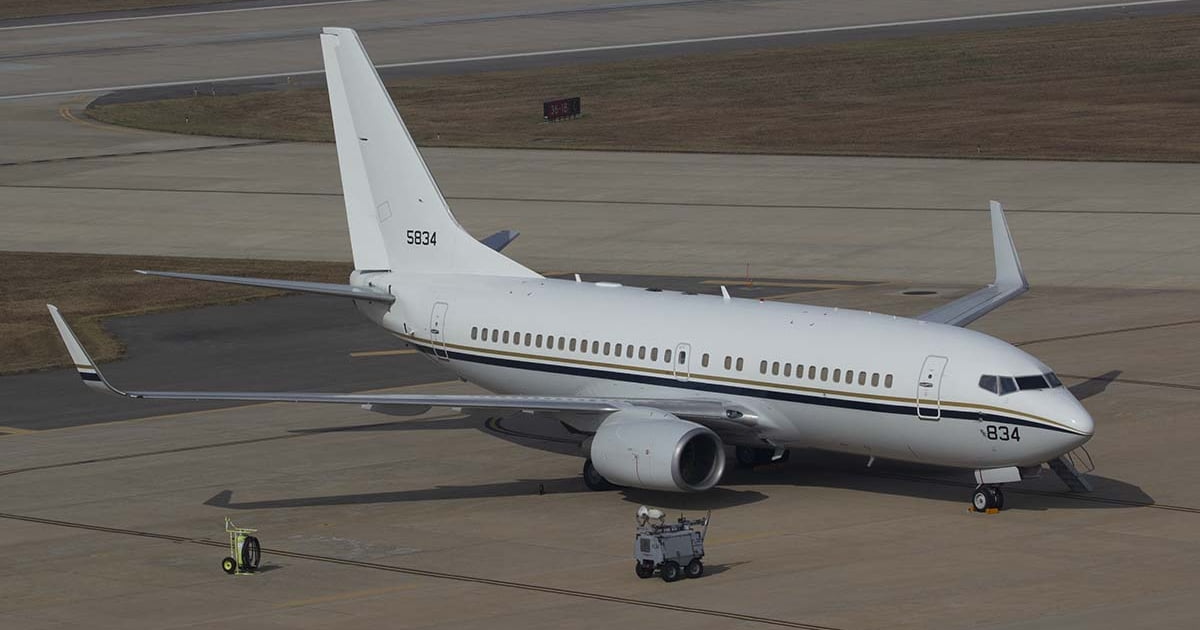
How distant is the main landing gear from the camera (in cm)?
4225

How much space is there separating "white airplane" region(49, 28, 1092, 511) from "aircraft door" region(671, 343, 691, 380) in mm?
45

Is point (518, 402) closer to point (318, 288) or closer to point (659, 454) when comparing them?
point (659, 454)

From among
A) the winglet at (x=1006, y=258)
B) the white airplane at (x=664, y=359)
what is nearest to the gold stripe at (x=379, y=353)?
the white airplane at (x=664, y=359)

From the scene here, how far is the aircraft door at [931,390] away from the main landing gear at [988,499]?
1995 millimetres

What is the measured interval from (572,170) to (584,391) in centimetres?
5156

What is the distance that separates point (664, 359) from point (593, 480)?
332 cm

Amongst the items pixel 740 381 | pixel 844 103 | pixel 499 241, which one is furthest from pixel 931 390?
pixel 844 103

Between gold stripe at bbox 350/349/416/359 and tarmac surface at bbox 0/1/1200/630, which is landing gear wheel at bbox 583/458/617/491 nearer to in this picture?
tarmac surface at bbox 0/1/1200/630

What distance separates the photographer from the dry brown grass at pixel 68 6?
Result: 614 ft

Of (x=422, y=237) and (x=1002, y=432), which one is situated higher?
(x=422, y=237)

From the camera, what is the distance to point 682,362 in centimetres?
4578

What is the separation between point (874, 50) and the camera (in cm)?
13600

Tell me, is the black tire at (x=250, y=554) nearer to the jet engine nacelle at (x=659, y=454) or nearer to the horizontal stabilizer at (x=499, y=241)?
the jet engine nacelle at (x=659, y=454)

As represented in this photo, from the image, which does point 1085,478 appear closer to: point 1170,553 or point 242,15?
point 1170,553
